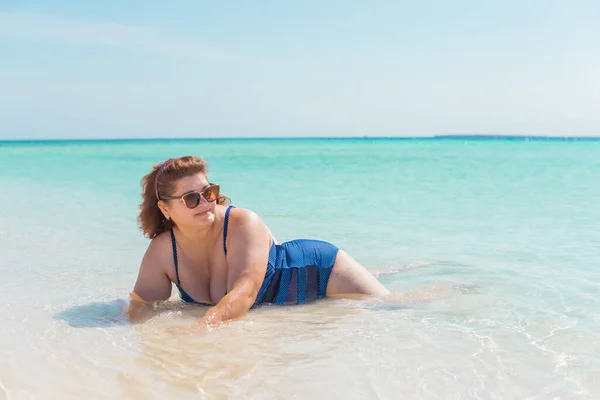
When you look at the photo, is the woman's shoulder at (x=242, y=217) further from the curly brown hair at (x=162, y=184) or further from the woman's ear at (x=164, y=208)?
the woman's ear at (x=164, y=208)

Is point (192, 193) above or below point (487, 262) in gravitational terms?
above

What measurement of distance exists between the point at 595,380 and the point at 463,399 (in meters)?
0.71

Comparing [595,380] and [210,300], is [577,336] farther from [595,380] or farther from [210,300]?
[210,300]

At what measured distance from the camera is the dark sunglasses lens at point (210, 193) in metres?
3.86

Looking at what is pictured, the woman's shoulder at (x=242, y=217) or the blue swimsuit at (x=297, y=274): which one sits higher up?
the woman's shoulder at (x=242, y=217)

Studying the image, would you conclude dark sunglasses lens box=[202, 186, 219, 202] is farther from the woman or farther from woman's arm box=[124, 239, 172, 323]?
woman's arm box=[124, 239, 172, 323]

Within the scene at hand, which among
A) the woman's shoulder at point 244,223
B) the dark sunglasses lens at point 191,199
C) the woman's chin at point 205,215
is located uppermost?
the dark sunglasses lens at point 191,199

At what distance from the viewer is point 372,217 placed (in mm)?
9516

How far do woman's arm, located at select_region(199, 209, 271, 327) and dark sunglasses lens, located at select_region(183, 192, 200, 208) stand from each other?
0.28 m

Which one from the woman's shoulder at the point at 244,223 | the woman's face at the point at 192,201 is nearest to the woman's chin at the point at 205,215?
the woman's face at the point at 192,201

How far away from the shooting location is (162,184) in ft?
12.7

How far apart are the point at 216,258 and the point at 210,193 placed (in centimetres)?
48

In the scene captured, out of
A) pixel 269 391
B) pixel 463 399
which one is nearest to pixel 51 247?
pixel 269 391

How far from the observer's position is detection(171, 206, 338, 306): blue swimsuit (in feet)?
13.9
